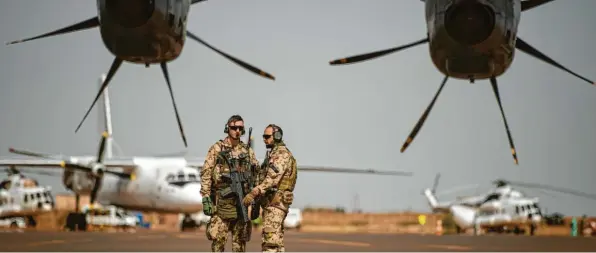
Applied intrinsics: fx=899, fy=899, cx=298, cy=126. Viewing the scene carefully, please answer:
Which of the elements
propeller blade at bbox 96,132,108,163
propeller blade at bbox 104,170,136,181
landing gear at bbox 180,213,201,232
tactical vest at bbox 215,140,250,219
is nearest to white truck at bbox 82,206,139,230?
propeller blade at bbox 104,170,136,181

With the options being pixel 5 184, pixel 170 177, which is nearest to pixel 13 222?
pixel 5 184

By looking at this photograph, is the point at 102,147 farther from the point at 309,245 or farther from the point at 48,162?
the point at 309,245

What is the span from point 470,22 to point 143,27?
3.28m

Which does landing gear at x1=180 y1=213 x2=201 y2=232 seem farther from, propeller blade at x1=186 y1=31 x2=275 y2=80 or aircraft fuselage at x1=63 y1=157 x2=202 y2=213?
propeller blade at x1=186 y1=31 x2=275 y2=80

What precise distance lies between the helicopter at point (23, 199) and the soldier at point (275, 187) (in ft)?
138

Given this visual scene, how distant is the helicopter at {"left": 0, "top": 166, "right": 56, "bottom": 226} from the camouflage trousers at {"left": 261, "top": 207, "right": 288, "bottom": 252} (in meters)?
42.2

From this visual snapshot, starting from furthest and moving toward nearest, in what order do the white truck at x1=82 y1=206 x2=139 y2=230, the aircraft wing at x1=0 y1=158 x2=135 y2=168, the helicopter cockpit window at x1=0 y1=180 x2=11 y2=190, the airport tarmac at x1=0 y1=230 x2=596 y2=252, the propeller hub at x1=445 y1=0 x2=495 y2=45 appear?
1. the helicopter cockpit window at x1=0 y1=180 x2=11 y2=190
2. the white truck at x1=82 y1=206 x2=139 y2=230
3. the aircraft wing at x1=0 y1=158 x2=135 y2=168
4. the airport tarmac at x1=0 y1=230 x2=596 y2=252
5. the propeller hub at x1=445 y1=0 x2=495 y2=45

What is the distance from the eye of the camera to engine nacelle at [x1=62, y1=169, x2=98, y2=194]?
131 feet

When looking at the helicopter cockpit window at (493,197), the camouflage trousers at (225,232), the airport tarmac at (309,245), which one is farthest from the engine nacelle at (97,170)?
the camouflage trousers at (225,232)

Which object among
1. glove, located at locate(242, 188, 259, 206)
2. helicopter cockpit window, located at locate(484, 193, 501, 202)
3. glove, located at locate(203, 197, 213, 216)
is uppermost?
helicopter cockpit window, located at locate(484, 193, 501, 202)

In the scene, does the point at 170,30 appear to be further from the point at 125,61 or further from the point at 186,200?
the point at 186,200

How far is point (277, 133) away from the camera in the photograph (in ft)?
34.1

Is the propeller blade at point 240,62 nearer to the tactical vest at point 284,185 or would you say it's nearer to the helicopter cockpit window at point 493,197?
the tactical vest at point 284,185

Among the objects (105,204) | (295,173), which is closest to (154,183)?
(105,204)
